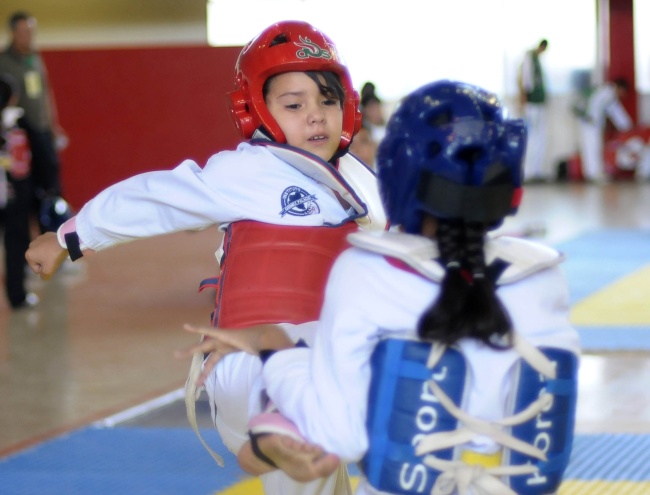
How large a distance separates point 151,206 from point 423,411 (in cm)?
94

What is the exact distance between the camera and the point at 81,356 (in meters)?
5.55

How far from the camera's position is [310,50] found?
2508 mm

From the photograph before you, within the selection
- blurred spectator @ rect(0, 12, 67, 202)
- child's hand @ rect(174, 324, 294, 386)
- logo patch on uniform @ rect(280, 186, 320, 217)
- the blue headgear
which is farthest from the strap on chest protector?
blurred spectator @ rect(0, 12, 67, 202)

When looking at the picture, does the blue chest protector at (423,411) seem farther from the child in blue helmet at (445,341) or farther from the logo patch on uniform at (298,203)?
the logo patch on uniform at (298,203)

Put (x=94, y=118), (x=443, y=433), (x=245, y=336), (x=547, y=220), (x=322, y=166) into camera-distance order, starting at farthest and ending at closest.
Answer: (x=94, y=118)
(x=547, y=220)
(x=322, y=166)
(x=245, y=336)
(x=443, y=433)

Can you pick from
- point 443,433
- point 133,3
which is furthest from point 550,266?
point 133,3

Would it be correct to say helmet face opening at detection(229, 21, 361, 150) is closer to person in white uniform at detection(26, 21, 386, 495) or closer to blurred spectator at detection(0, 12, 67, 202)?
person in white uniform at detection(26, 21, 386, 495)

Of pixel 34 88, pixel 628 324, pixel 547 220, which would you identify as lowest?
pixel 547 220

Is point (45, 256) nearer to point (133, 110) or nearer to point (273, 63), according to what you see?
point (273, 63)

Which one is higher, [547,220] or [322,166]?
[322,166]

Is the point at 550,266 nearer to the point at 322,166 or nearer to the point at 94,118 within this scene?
the point at 322,166

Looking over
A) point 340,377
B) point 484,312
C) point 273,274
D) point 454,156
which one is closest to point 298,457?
point 340,377

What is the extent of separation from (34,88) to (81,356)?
3.94 metres

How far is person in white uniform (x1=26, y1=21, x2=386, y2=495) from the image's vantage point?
232 cm
